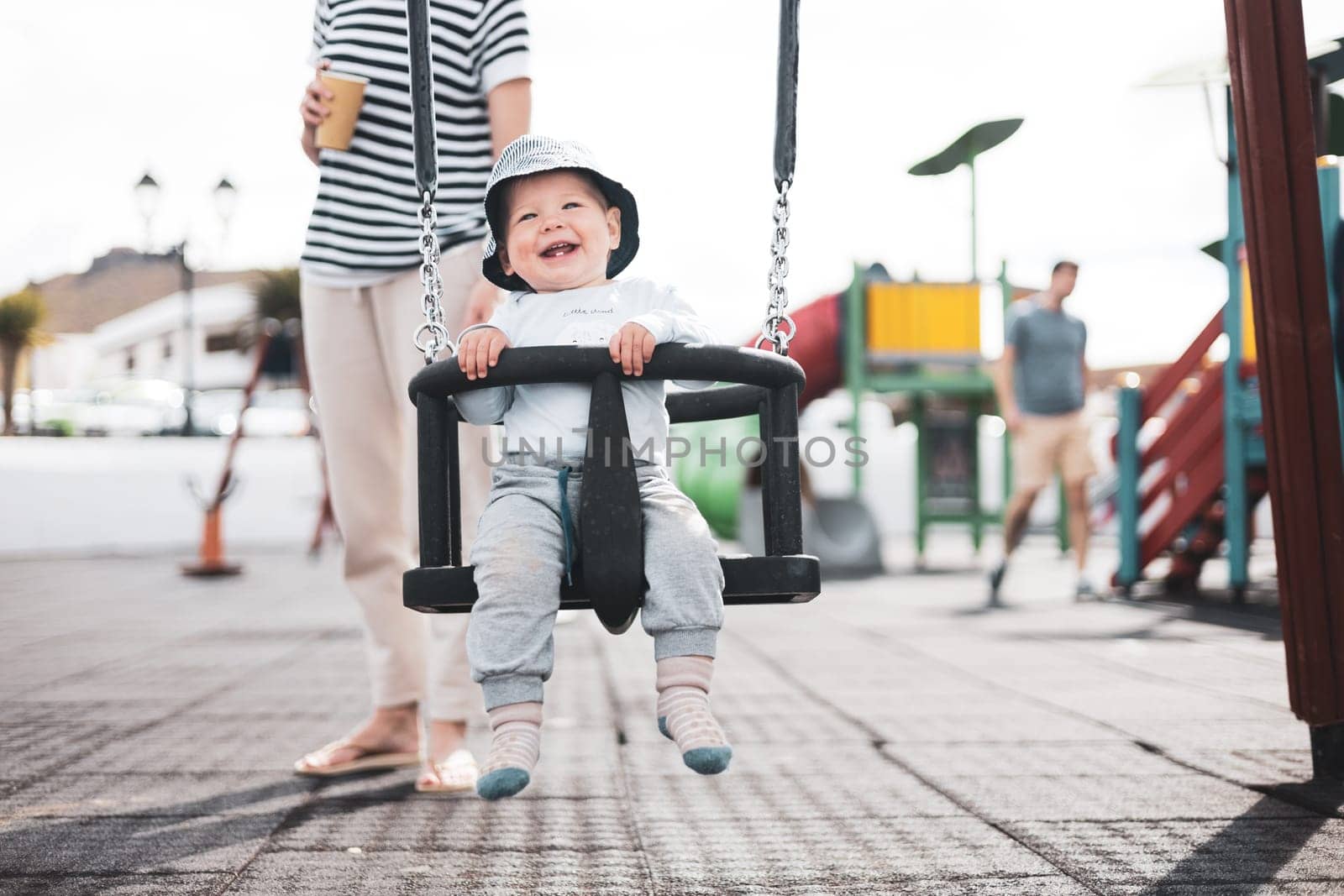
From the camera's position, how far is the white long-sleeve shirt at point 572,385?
1.86 m

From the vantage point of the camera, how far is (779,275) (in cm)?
184

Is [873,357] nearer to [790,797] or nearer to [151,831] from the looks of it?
[790,797]

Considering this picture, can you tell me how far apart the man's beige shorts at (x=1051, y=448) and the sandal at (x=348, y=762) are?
15.5 feet

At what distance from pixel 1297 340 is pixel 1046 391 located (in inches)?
167

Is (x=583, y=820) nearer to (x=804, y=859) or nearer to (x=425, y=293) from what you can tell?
(x=804, y=859)

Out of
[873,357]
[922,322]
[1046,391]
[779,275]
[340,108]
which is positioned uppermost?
[922,322]

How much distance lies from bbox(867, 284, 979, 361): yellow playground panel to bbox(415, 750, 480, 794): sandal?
8.08 m

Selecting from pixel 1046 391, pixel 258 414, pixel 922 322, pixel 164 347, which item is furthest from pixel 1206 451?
pixel 164 347

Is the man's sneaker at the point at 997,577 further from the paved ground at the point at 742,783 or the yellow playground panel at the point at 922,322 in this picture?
the yellow playground panel at the point at 922,322

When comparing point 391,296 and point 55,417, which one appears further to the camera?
point 55,417

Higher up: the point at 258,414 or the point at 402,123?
the point at 258,414

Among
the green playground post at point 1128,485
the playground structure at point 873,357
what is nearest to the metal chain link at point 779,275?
the green playground post at point 1128,485

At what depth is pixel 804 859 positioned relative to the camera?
221cm

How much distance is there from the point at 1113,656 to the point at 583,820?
9.84 feet
